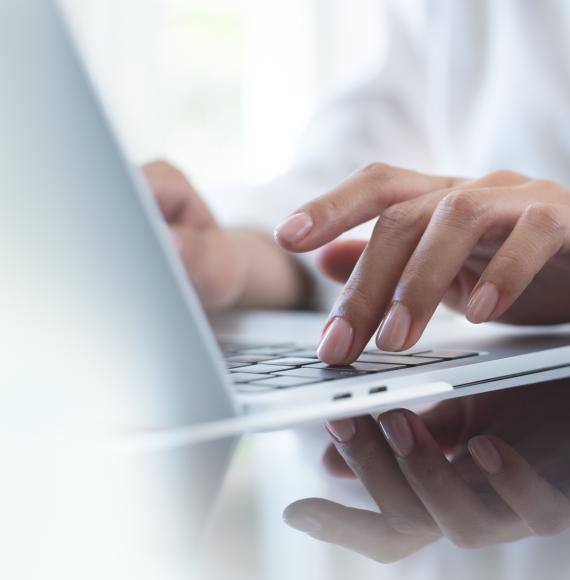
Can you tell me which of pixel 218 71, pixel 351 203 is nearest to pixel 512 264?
pixel 351 203

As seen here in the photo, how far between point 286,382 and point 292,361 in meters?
0.08

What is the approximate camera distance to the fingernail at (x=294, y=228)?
46 centimetres

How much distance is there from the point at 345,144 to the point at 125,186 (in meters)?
0.97

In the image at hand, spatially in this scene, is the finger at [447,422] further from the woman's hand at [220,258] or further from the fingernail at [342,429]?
the woman's hand at [220,258]

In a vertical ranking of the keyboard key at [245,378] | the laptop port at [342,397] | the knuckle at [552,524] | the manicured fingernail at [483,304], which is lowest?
the manicured fingernail at [483,304]

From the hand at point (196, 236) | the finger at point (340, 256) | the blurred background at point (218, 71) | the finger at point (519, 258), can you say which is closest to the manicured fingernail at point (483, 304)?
the finger at point (519, 258)

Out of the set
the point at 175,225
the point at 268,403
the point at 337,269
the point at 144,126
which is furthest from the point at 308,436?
the point at 144,126

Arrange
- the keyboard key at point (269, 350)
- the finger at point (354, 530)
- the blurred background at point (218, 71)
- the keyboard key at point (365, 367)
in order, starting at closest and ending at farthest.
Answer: the finger at point (354, 530) → the keyboard key at point (365, 367) → the keyboard key at point (269, 350) → the blurred background at point (218, 71)

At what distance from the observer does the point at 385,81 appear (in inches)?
47.4

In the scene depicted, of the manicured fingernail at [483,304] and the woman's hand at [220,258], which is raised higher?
the manicured fingernail at [483,304]

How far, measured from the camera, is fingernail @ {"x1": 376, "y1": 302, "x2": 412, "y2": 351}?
16.1 inches

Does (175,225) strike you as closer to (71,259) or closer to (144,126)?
(71,259)

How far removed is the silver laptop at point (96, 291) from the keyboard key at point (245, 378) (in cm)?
1

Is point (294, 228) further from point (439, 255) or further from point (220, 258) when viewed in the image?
point (220, 258)
